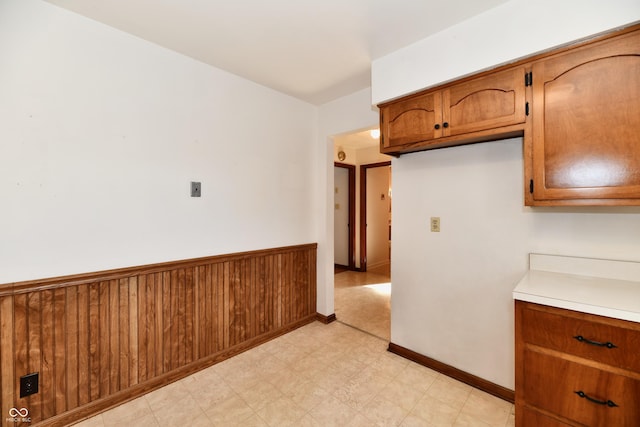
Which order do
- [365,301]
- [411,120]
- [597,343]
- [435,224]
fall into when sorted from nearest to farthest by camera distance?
[597,343] < [411,120] < [435,224] < [365,301]

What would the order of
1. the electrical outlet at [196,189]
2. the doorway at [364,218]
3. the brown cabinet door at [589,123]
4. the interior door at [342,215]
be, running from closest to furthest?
1. the brown cabinet door at [589,123]
2. the electrical outlet at [196,189]
3. the doorway at [364,218]
4. the interior door at [342,215]

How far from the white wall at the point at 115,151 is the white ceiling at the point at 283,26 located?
0.17 metres

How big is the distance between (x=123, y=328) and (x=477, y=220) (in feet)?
8.47

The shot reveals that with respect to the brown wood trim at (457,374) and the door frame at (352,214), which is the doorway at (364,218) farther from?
the brown wood trim at (457,374)

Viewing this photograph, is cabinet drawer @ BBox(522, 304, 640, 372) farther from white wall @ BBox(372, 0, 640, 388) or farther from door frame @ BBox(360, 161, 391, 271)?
door frame @ BBox(360, 161, 391, 271)

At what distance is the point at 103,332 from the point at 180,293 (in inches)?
19.6

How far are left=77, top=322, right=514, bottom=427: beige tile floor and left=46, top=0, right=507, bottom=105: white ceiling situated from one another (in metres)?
2.48

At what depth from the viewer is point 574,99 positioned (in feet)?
4.53

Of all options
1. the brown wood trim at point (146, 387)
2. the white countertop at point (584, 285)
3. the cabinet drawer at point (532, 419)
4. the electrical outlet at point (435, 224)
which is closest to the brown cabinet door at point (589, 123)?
the white countertop at point (584, 285)

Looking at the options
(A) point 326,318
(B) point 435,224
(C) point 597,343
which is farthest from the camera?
(A) point 326,318

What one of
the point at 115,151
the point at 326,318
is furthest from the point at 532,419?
the point at 115,151
